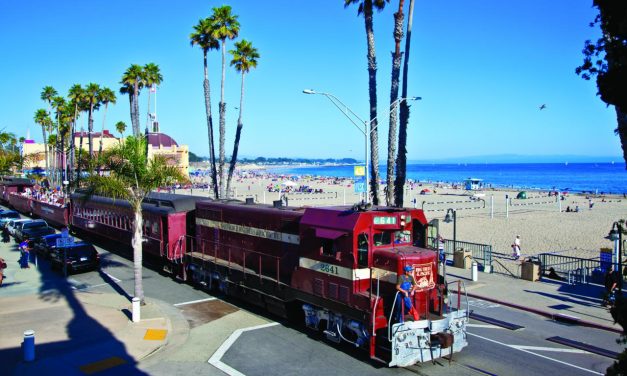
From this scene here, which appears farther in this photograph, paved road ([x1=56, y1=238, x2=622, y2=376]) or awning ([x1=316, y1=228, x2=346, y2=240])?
awning ([x1=316, y1=228, x2=346, y2=240])

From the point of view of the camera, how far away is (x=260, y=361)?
13602 millimetres

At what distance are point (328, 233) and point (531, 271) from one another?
47.1 ft

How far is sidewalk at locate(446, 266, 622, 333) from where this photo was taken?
719 inches

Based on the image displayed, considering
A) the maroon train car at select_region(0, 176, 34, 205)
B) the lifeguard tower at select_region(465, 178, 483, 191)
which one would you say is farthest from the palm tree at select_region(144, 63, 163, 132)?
the lifeguard tower at select_region(465, 178, 483, 191)

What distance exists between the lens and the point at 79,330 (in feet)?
52.5

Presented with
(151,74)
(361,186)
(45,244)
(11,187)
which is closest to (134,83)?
(151,74)

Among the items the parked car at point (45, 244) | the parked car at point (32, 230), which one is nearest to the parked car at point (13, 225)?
the parked car at point (32, 230)

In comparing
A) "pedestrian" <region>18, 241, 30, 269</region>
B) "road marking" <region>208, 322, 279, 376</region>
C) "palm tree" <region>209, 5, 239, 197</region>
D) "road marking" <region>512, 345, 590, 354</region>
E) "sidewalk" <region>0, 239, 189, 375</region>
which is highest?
"palm tree" <region>209, 5, 239, 197</region>

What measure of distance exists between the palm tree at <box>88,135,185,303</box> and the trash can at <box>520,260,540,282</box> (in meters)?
16.6

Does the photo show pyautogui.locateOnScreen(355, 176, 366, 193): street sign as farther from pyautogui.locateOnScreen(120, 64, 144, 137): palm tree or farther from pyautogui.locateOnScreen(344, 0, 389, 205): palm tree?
pyautogui.locateOnScreen(120, 64, 144, 137): palm tree

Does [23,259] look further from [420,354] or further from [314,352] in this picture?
[420,354]

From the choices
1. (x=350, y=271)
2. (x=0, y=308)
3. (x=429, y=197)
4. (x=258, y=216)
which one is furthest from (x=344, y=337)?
(x=429, y=197)

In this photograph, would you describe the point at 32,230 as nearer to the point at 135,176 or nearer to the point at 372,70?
the point at 135,176

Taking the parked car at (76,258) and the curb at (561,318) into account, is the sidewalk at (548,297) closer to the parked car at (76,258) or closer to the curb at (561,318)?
the curb at (561,318)
